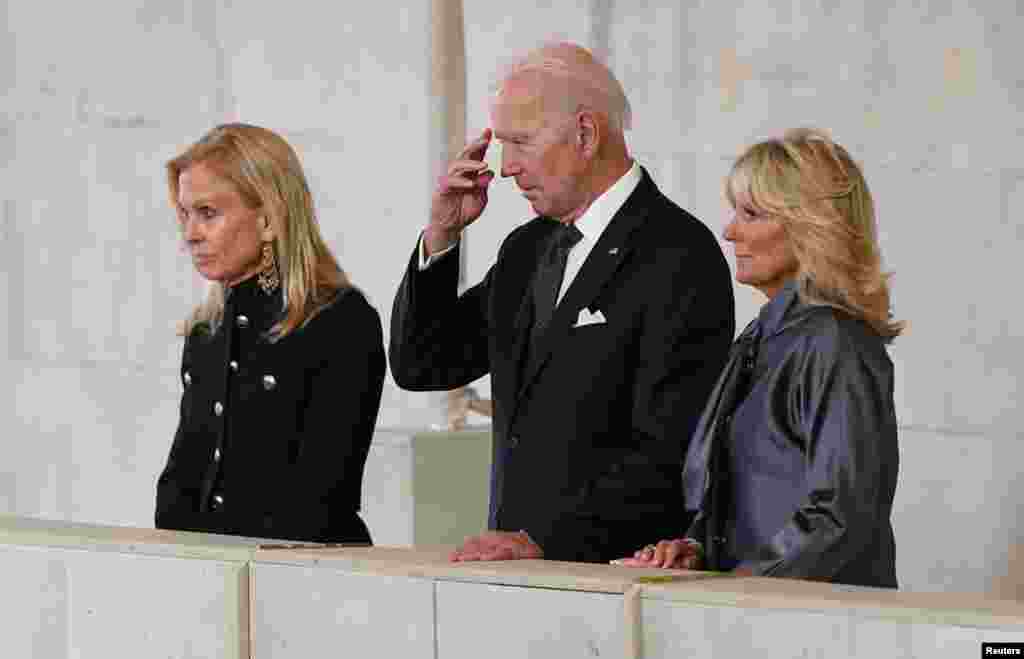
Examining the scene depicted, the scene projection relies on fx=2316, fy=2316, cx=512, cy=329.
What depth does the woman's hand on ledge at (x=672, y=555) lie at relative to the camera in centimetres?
335

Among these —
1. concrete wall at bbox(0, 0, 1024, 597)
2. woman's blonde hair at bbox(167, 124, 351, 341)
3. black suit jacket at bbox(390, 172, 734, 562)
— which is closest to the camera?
black suit jacket at bbox(390, 172, 734, 562)

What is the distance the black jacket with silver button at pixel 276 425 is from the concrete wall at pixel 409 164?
2.11 meters

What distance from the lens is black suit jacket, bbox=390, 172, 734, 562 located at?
3.59 metres

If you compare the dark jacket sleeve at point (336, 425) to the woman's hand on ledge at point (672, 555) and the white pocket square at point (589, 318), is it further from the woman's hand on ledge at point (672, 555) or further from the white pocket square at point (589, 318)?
the woman's hand on ledge at point (672, 555)

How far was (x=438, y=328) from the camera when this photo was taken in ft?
13.3

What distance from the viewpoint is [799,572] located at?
3.20m

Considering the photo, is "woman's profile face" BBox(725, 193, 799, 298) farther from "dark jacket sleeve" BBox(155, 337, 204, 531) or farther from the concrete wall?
the concrete wall

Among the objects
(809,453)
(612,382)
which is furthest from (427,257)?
(809,453)

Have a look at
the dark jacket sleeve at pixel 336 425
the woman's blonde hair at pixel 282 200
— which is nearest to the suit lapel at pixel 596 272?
the dark jacket sleeve at pixel 336 425

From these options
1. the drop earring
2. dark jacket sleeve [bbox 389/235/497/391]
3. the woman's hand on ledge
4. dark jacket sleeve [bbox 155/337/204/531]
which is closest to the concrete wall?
dark jacket sleeve [bbox 389/235/497/391]

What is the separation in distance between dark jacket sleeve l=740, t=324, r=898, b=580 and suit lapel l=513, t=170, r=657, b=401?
1.50 feet

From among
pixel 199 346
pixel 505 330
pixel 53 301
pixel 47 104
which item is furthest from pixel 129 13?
pixel 505 330

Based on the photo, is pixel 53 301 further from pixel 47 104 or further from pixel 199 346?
pixel 199 346

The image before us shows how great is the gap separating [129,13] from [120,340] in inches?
48.7
